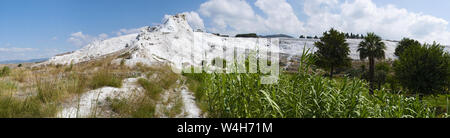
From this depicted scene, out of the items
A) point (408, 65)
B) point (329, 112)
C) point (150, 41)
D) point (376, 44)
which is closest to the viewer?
point (329, 112)

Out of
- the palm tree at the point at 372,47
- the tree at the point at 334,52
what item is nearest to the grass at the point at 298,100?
the tree at the point at 334,52

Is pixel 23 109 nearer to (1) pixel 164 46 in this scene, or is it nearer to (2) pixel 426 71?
(1) pixel 164 46

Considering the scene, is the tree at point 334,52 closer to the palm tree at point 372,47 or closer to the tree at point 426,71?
the palm tree at point 372,47

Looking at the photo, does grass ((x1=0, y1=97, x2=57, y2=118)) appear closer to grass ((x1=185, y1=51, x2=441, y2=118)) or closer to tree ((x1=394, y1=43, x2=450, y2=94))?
grass ((x1=185, y1=51, x2=441, y2=118))

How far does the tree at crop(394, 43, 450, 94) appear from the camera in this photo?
19234mm

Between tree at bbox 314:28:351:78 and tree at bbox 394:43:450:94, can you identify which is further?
tree at bbox 314:28:351:78

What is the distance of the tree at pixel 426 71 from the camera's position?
757 inches

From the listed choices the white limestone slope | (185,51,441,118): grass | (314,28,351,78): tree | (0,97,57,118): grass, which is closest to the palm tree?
(314,28,351,78): tree

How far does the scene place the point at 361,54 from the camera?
32.2m

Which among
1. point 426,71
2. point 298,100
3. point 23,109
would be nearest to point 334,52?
point 426,71
